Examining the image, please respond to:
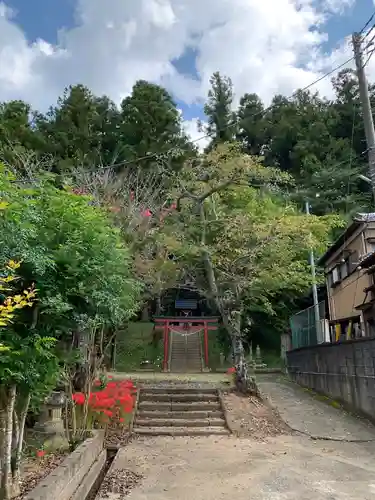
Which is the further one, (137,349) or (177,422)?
(137,349)

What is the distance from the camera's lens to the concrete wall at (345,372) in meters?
9.72

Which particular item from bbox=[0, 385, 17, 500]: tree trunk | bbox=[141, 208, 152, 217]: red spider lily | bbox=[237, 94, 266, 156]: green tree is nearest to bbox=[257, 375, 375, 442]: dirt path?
bbox=[0, 385, 17, 500]: tree trunk

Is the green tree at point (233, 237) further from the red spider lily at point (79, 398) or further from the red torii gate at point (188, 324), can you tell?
the red torii gate at point (188, 324)

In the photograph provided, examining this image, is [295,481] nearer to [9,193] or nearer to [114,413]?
[114,413]

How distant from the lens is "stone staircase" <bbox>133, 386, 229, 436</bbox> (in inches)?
386

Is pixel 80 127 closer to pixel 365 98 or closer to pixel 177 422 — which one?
pixel 177 422

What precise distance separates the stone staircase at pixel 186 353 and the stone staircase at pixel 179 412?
932cm

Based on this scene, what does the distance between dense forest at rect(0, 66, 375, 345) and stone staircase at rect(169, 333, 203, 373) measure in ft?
13.2

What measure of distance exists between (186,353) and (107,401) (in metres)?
16.1

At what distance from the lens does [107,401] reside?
8219 mm

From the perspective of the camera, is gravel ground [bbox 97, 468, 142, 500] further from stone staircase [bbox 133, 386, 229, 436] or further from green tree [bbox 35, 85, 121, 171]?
green tree [bbox 35, 85, 121, 171]

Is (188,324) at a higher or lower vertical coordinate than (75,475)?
higher

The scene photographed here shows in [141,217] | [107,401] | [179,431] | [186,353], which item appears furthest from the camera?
[186,353]

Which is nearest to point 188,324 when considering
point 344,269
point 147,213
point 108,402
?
point 344,269
